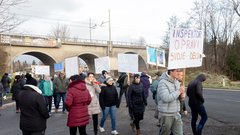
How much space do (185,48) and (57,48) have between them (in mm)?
53045

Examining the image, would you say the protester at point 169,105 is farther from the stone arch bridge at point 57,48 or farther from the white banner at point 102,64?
the stone arch bridge at point 57,48

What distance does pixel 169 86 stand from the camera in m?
6.01

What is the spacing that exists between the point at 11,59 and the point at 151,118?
1707 inches

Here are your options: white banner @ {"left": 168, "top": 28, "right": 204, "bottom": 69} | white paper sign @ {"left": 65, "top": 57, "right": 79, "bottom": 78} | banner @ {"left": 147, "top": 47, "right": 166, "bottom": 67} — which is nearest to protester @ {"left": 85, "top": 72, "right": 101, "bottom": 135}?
white paper sign @ {"left": 65, "top": 57, "right": 79, "bottom": 78}

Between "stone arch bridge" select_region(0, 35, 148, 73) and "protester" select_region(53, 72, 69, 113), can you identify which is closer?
"protester" select_region(53, 72, 69, 113)

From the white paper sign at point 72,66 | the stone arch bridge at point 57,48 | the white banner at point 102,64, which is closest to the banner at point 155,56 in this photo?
the white banner at point 102,64

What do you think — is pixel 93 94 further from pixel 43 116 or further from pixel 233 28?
pixel 233 28

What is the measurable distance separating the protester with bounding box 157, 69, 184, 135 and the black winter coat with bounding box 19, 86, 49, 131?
6.93ft

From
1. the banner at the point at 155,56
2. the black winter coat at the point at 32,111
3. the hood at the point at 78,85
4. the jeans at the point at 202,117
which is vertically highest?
the banner at the point at 155,56

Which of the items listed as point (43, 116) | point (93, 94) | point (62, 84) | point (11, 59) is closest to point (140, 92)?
point (93, 94)

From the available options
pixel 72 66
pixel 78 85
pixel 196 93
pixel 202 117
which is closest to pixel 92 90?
pixel 78 85

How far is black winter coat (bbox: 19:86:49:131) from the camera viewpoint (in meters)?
5.92

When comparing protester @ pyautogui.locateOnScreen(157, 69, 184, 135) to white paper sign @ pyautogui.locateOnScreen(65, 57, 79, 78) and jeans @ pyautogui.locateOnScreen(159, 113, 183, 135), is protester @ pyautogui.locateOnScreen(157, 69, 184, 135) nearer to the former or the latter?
Result: jeans @ pyautogui.locateOnScreen(159, 113, 183, 135)

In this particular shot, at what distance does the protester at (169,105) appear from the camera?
5957 mm
